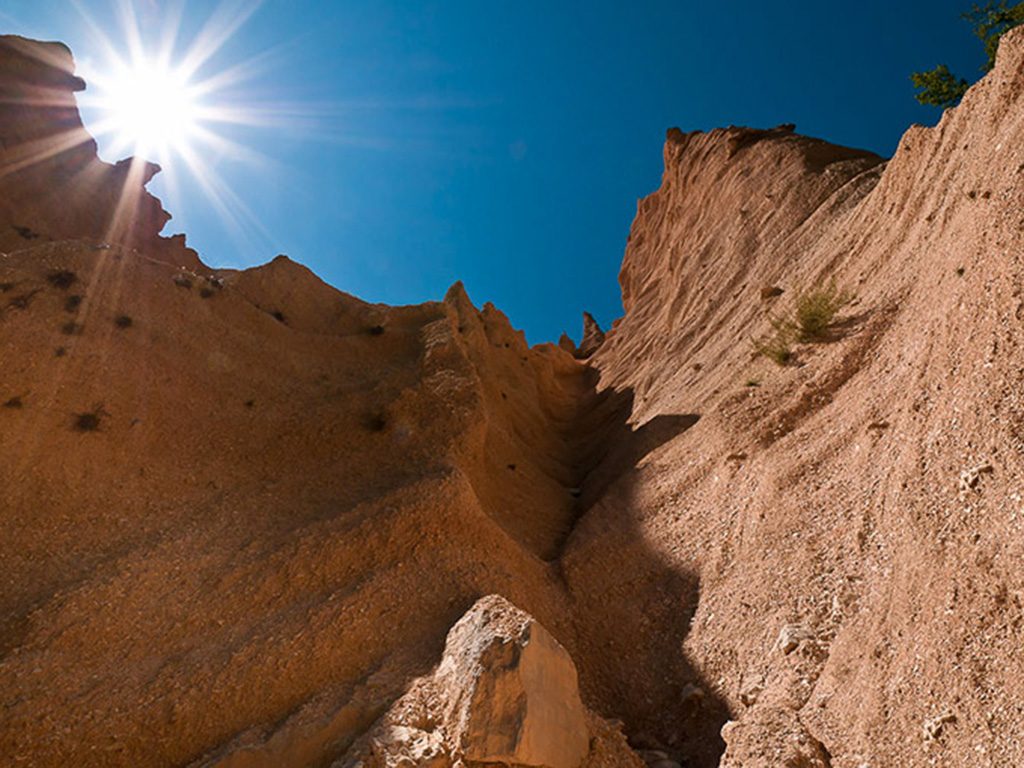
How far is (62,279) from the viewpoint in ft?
41.8

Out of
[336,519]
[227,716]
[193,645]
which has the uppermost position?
[336,519]

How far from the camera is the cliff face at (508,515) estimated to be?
6.43 meters

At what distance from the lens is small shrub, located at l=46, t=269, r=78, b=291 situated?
12617 mm

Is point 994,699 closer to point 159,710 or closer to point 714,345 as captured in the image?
point 159,710

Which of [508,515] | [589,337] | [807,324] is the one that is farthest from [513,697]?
[589,337]

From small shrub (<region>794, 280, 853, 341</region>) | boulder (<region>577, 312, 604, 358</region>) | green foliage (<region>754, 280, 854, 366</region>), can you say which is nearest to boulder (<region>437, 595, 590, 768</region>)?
green foliage (<region>754, 280, 854, 366</region>)

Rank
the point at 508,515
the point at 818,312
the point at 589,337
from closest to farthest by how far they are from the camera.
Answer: the point at 818,312 → the point at 508,515 → the point at 589,337

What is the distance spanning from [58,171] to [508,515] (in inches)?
1004

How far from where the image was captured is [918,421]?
26.9 feet

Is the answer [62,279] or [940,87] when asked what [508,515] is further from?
[940,87]

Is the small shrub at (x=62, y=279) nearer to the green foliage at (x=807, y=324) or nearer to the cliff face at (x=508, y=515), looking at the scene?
the cliff face at (x=508, y=515)

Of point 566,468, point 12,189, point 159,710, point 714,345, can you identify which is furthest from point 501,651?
point 12,189

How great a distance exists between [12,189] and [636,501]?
85.0ft

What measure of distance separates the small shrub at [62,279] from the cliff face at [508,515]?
53mm
